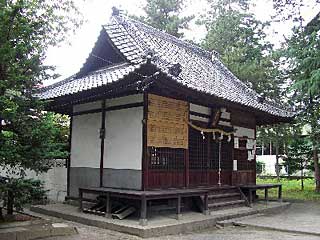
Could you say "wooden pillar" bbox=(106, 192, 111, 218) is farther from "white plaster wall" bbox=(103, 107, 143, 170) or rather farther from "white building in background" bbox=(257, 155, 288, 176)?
"white building in background" bbox=(257, 155, 288, 176)

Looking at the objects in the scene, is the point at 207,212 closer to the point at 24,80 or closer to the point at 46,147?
the point at 46,147

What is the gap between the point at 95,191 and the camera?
31.6ft

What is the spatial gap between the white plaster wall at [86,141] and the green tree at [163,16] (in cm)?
1500

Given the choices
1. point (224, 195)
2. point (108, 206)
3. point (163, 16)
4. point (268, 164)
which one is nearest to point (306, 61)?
point (224, 195)

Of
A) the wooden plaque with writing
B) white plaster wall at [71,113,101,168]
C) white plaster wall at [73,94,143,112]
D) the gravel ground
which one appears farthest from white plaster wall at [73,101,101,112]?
the gravel ground

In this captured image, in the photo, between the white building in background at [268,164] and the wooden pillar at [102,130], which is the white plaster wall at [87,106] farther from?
the white building in background at [268,164]

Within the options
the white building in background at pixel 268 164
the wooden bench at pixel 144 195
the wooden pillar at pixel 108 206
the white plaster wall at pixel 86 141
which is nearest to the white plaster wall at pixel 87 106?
the white plaster wall at pixel 86 141

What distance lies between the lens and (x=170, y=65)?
9438 millimetres

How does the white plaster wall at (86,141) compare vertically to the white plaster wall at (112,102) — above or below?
below

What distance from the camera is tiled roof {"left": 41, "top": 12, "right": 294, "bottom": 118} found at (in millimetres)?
10164

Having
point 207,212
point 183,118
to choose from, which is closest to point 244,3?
point 183,118

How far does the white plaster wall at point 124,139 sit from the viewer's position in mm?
9812

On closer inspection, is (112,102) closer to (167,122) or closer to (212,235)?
(167,122)

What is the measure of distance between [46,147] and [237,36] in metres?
17.4
